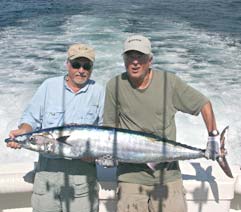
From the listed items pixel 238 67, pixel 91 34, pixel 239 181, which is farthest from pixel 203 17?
pixel 239 181

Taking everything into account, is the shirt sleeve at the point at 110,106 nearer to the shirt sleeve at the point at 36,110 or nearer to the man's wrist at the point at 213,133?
the shirt sleeve at the point at 36,110

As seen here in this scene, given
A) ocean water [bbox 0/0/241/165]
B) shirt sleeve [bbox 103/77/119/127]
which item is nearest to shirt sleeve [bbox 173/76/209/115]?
shirt sleeve [bbox 103/77/119/127]

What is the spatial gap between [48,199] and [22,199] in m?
0.69

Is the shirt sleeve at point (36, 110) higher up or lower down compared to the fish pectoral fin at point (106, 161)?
higher up

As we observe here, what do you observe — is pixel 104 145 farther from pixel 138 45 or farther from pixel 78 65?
pixel 138 45

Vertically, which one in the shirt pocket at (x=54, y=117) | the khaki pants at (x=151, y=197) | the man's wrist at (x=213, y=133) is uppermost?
the shirt pocket at (x=54, y=117)

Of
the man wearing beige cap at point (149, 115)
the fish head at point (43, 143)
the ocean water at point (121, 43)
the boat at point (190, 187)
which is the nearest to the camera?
the fish head at point (43, 143)

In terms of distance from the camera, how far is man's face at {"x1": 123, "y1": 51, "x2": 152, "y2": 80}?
2545 millimetres

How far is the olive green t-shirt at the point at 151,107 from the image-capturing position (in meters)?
2.61

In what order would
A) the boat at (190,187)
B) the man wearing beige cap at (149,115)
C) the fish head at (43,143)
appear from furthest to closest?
the boat at (190,187)
the man wearing beige cap at (149,115)
the fish head at (43,143)

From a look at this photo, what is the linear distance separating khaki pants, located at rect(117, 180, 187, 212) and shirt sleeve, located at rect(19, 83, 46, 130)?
64 cm

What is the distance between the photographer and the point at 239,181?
9.89 feet

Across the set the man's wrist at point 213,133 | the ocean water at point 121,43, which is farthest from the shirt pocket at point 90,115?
the ocean water at point 121,43

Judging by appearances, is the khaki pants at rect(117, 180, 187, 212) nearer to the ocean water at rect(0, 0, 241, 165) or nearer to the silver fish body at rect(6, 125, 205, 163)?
the silver fish body at rect(6, 125, 205, 163)
